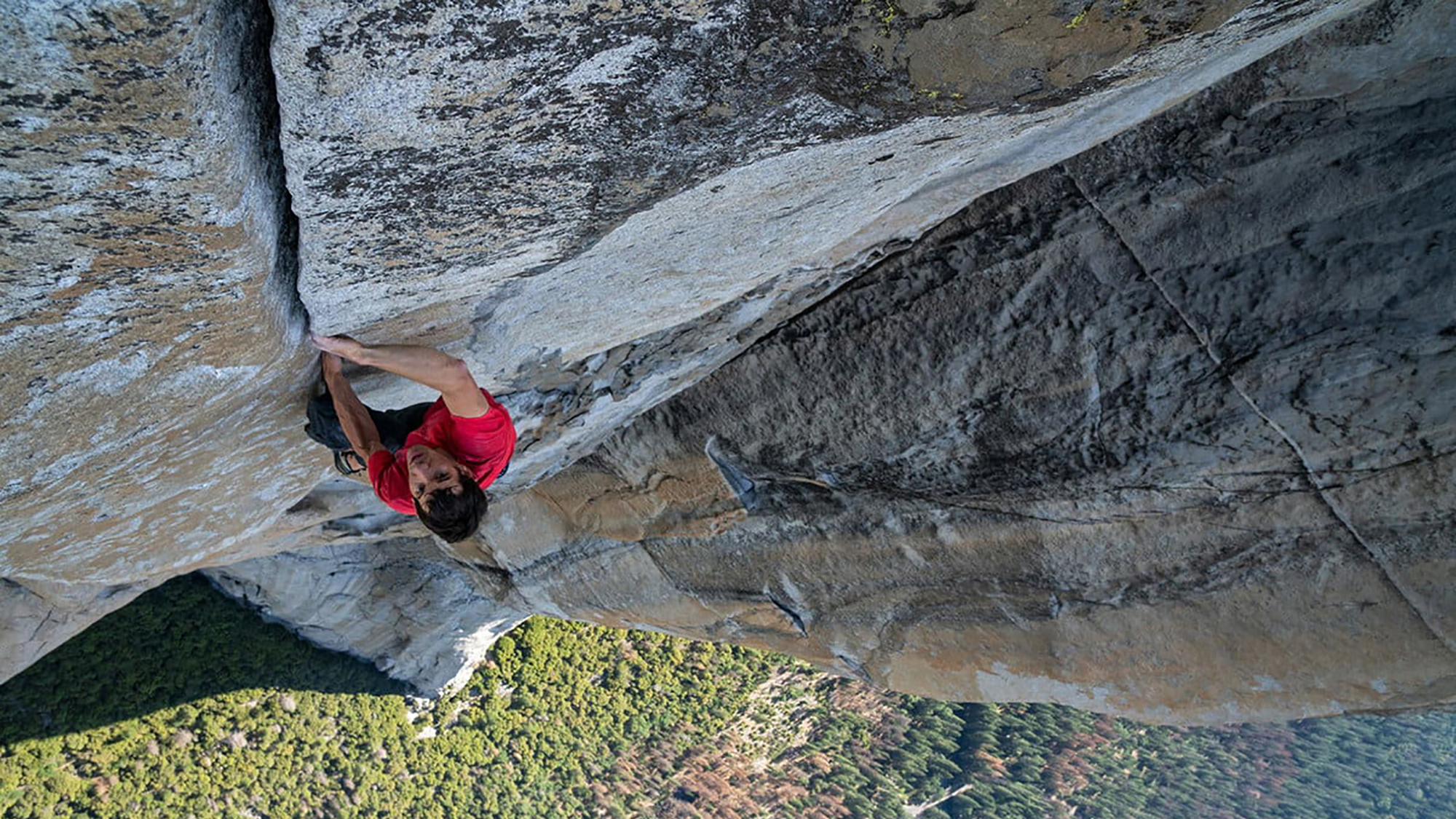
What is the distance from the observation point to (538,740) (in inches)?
344

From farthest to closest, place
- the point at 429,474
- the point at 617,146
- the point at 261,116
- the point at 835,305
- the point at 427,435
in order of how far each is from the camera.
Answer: the point at 835,305 → the point at 427,435 → the point at 429,474 → the point at 617,146 → the point at 261,116

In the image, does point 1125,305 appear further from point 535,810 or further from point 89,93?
point 535,810

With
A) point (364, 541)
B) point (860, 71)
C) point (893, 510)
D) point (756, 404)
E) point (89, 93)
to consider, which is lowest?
point (364, 541)

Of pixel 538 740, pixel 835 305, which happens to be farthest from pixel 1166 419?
pixel 538 740

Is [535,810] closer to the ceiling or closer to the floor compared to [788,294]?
closer to the floor

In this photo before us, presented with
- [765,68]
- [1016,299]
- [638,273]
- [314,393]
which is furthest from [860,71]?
[314,393]

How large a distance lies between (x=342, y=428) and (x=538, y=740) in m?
6.78

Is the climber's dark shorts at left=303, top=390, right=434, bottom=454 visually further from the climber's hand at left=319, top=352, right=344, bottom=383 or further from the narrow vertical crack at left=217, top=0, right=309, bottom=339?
the narrow vertical crack at left=217, top=0, right=309, bottom=339

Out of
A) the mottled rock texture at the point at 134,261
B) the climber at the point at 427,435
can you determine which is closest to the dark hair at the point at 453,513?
the climber at the point at 427,435

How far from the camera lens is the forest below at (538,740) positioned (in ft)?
19.0

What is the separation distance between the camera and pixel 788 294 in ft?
10.4

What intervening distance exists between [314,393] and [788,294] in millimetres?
1497

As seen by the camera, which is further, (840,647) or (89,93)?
(840,647)

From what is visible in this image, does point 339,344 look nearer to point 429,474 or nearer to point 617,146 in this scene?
point 429,474
